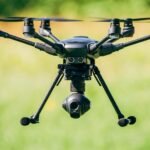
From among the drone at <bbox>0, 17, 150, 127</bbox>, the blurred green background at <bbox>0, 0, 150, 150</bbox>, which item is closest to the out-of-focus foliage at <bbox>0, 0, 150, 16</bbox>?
the blurred green background at <bbox>0, 0, 150, 150</bbox>

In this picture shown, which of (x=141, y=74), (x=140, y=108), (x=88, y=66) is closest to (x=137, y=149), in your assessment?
(x=140, y=108)

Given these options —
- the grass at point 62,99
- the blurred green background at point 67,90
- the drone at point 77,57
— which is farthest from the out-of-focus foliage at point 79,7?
the drone at point 77,57

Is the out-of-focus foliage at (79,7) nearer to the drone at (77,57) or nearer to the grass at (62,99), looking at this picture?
the grass at (62,99)

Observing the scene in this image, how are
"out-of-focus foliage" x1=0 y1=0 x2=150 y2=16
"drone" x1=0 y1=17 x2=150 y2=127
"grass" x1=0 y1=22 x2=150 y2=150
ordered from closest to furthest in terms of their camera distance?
"drone" x1=0 y1=17 x2=150 y2=127, "grass" x1=0 y1=22 x2=150 y2=150, "out-of-focus foliage" x1=0 y1=0 x2=150 y2=16

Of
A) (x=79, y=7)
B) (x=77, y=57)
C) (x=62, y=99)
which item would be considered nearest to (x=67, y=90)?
(x=62, y=99)

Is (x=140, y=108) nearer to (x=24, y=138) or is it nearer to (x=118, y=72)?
(x=118, y=72)

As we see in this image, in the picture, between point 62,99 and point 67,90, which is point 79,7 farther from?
point 62,99

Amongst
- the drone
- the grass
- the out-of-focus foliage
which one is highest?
the drone

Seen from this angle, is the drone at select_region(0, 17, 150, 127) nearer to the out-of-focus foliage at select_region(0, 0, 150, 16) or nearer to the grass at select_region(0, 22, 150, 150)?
the grass at select_region(0, 22, 150, 150)
